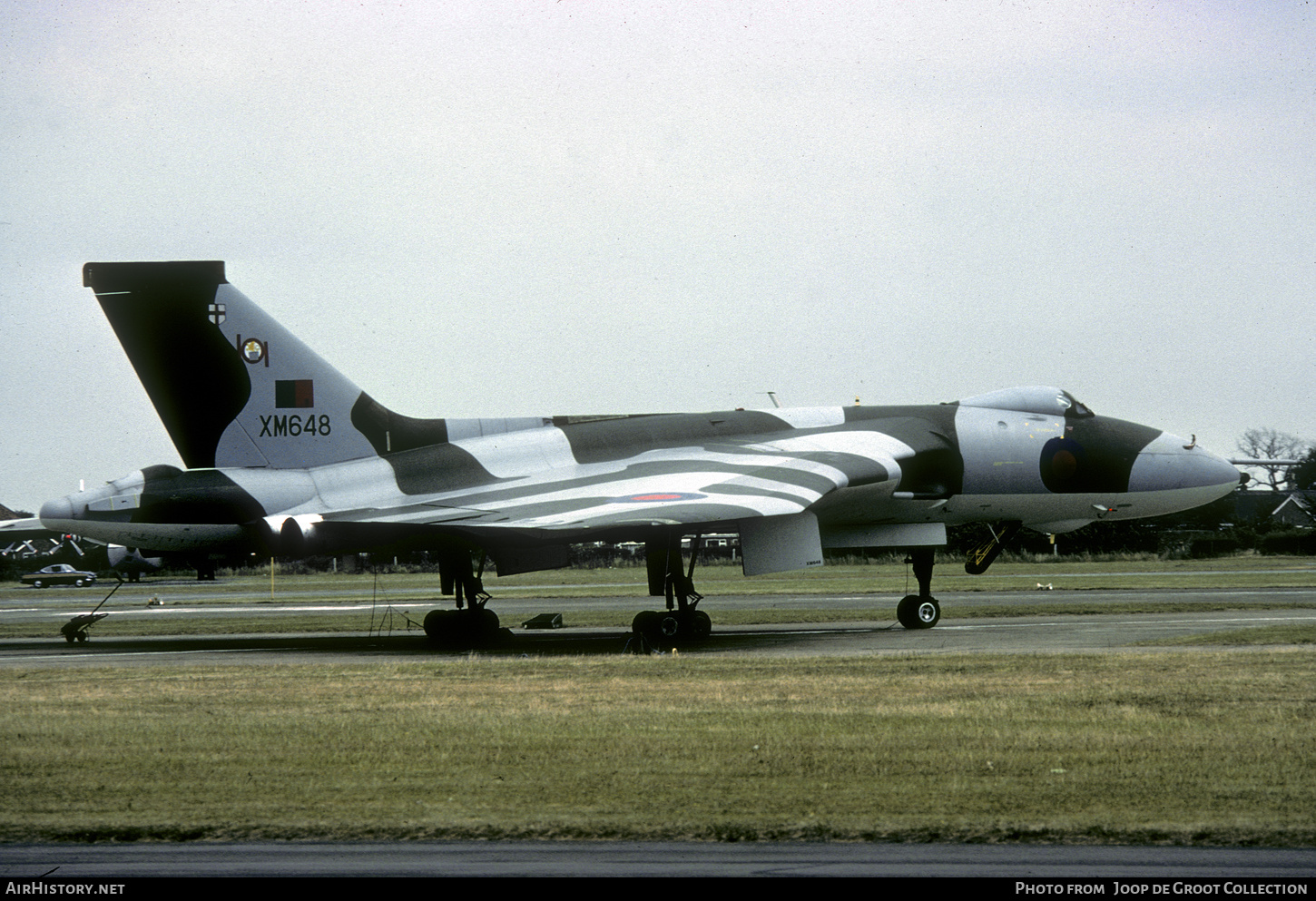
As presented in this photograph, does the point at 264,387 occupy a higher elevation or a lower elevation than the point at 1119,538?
higher

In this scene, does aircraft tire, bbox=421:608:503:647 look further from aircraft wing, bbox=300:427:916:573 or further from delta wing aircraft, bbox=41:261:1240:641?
aircraft wing, bbox=300:427:916:573

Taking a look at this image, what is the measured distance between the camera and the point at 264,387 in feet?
70.4

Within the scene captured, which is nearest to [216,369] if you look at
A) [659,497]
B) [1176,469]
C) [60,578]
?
[659,497]

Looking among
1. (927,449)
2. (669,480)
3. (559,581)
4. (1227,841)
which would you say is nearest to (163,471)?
(669,480)

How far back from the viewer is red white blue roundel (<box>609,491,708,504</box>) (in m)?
19.7

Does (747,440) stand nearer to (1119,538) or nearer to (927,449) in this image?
(927,449)

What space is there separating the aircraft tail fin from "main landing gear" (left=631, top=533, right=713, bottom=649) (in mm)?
5659

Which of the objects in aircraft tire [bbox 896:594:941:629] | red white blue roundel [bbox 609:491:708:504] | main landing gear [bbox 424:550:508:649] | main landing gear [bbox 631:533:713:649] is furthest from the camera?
aircraft tire [bbox 896:594:941:629]

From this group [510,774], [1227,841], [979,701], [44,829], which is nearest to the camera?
[1227,841]

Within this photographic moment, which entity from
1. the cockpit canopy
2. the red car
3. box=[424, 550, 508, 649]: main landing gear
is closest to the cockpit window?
the cockpit canopy

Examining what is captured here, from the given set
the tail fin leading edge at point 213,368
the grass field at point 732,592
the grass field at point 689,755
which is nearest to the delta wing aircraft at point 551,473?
the tail fin leading edge at point 213,368

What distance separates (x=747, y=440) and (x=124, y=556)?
44.1 meters

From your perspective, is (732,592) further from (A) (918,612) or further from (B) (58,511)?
(B) (58,511)

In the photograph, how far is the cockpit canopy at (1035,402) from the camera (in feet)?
80.5
